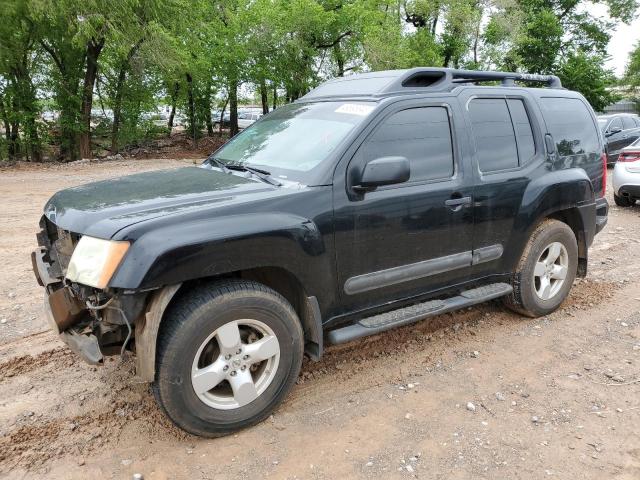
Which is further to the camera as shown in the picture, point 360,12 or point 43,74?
point 360,12

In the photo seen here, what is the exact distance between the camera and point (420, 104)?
145 inches

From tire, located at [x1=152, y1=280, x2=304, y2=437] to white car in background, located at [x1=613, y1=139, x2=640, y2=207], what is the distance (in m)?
8.38

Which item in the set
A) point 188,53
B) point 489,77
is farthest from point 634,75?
point 489,77

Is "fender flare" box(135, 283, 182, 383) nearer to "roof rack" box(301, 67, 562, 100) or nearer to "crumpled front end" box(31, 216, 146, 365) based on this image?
"crumpled front end" box(31, 216, 146, 365)

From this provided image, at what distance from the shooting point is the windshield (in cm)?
338

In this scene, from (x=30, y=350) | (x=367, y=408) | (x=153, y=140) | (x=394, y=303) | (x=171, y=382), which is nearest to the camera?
(x=171, y=382)

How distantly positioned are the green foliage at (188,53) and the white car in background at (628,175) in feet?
39.9

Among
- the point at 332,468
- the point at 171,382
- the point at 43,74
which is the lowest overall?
the point at 332,468

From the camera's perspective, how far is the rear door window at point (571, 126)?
14.7ft

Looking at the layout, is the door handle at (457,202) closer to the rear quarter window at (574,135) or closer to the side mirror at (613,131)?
the rear quarter window at (574,135)

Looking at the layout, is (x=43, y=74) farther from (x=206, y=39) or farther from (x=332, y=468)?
(x=332, y=468)

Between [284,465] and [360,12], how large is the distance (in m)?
20.6

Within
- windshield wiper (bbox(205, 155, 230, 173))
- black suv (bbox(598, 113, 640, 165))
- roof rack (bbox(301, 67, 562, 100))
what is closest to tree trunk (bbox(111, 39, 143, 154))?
black suv (bbox(598, 113, 640, 165))

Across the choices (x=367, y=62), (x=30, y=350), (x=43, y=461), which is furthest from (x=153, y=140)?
(x=43, y=461)
